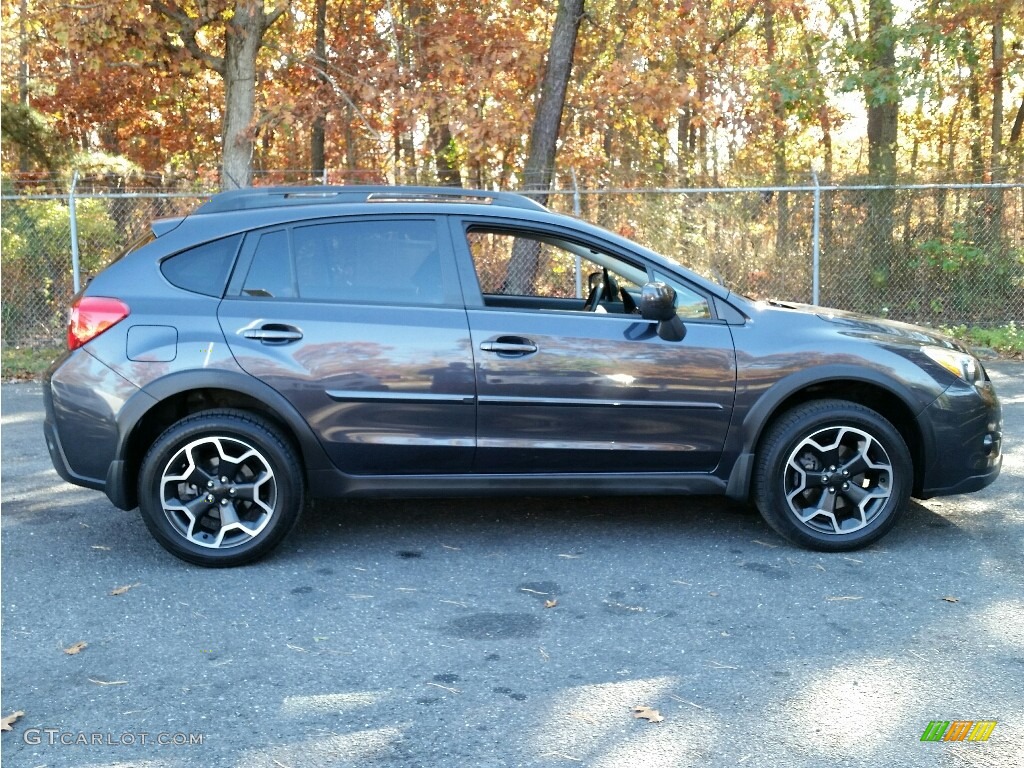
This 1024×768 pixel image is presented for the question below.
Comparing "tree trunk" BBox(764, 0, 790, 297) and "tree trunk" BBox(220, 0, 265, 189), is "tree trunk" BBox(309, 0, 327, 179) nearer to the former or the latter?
"tree trunk" BBox(220, 0, 265, 189)

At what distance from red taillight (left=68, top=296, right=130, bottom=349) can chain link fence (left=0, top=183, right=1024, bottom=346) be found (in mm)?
7944

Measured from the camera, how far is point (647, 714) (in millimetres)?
3523

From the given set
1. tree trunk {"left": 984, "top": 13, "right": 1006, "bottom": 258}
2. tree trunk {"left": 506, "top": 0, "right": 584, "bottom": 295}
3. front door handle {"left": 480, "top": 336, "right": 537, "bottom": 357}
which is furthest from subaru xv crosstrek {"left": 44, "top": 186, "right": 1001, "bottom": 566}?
tree trunk {"left": 984, "top": 13, "right": 1006, "bottom": 258}

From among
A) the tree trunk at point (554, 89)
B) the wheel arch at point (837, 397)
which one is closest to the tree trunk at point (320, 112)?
the tree trunk at point (554, 89)

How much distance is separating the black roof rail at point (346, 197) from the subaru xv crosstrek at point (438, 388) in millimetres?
32

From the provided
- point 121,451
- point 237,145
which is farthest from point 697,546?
point 237,145

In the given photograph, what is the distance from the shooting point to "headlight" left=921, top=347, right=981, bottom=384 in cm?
528

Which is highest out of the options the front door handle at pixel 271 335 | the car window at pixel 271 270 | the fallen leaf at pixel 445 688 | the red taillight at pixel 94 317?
the car window at pixel 271 270

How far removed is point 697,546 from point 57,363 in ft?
10.8

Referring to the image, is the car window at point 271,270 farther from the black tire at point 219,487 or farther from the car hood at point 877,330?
the car hood at point 877,330

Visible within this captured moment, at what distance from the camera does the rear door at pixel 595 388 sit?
16.6 feet

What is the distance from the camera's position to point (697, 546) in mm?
5340

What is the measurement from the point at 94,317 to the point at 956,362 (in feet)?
13.9

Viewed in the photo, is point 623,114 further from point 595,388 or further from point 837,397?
point 595,388
